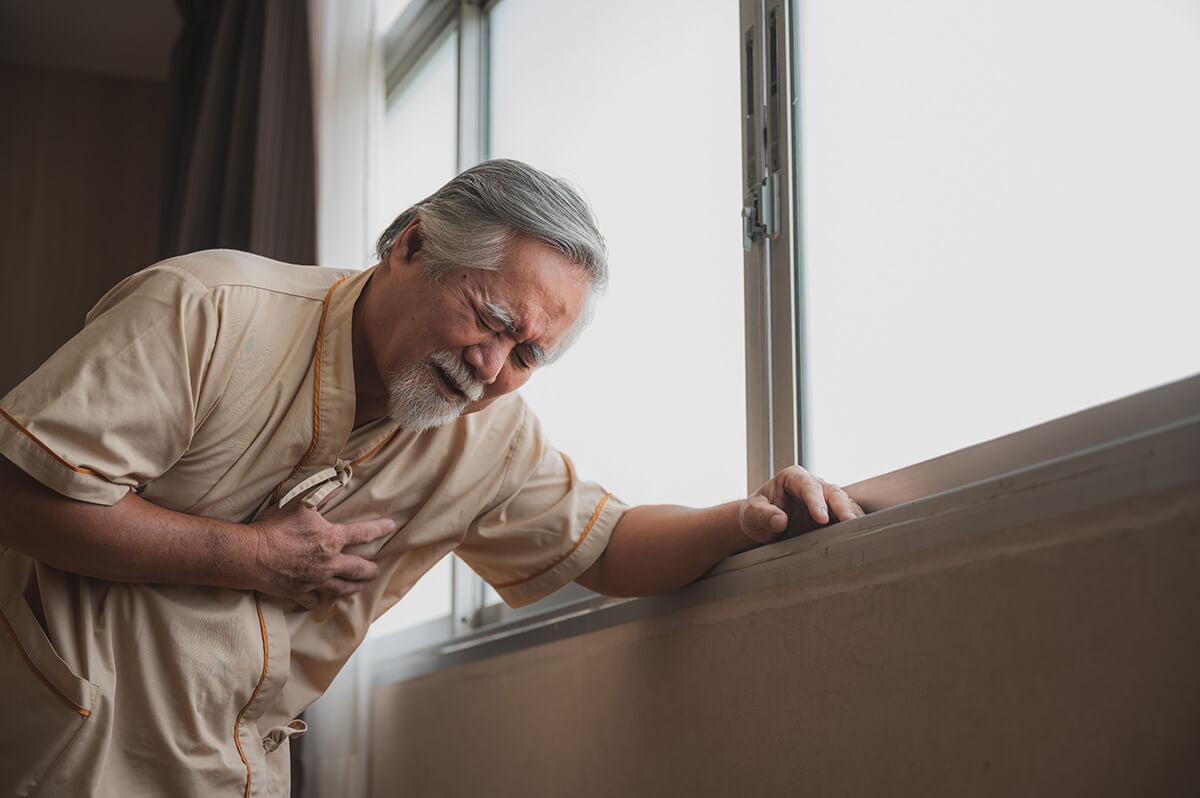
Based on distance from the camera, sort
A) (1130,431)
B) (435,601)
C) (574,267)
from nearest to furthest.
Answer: (1130,431) < (574,267) < (435,601)

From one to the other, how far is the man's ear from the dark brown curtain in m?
1.13

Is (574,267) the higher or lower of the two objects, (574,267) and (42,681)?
the higher

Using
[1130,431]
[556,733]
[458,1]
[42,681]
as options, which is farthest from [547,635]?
[458,1]

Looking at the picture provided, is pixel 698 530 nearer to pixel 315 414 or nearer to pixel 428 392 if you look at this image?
pixel 428 392

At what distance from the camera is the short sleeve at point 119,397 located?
1276 millimetres

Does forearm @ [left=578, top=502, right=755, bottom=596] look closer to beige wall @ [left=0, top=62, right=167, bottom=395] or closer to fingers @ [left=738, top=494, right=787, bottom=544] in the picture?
fingers @ [left=738, top=494, right=787, bottom=544]

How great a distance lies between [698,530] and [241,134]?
230cm

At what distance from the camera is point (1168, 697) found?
34.2 inches

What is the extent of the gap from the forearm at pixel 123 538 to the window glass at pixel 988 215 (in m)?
0.75

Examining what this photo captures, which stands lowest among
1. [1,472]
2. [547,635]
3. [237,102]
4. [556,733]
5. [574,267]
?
[556,733]

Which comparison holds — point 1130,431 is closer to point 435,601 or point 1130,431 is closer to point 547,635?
point 547,635

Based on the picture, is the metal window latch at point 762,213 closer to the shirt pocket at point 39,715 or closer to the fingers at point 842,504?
the fingers at point 842,504

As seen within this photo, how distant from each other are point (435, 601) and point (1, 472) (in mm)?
1407

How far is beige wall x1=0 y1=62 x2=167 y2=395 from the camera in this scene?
4.16m
